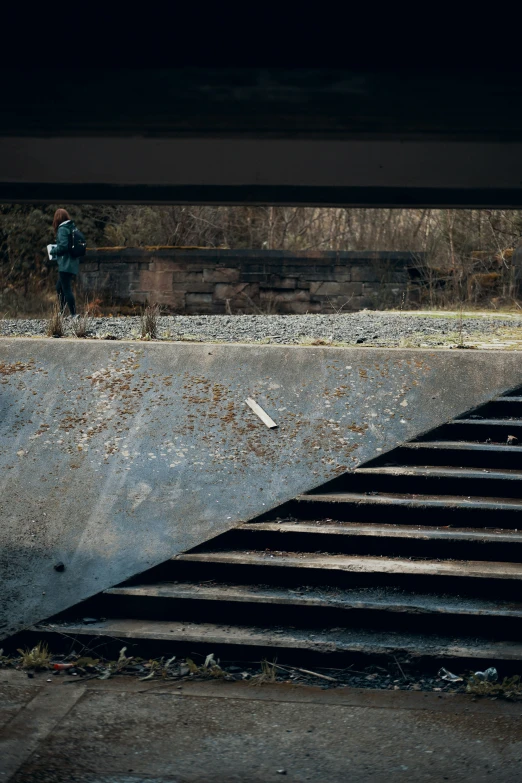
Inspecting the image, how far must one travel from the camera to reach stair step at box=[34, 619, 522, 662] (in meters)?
4.55

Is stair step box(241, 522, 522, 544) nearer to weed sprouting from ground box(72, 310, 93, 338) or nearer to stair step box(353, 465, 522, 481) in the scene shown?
stair step box(353, 465, 522, 481)

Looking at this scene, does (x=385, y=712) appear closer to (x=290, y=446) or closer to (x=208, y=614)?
(x=208, y=614)

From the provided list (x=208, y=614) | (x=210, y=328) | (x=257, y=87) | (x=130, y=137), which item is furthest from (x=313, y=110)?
(x=210, y=328)

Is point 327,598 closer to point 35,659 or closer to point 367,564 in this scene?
point 367,564

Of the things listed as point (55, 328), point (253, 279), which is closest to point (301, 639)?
point (55, 328)

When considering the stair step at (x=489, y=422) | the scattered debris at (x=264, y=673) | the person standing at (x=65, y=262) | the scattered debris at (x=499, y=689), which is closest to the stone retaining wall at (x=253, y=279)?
the person standing at (x=65, y=262)

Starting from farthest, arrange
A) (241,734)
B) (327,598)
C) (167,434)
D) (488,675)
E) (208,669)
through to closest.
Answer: (167,434) → (327,598) → (208,669) → (488,675) → (241,734)

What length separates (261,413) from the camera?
605 centimetres

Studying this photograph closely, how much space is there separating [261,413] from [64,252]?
20.7 ft

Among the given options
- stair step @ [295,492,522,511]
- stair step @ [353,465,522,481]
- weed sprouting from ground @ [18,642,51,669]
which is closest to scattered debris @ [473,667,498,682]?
stair step @ [295,492,522,511]

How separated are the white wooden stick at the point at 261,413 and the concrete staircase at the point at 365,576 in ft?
2.12

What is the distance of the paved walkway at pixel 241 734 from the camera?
3.56m

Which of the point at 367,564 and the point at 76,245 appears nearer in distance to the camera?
the point at 367,564

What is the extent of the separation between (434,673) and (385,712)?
50 centimetres
